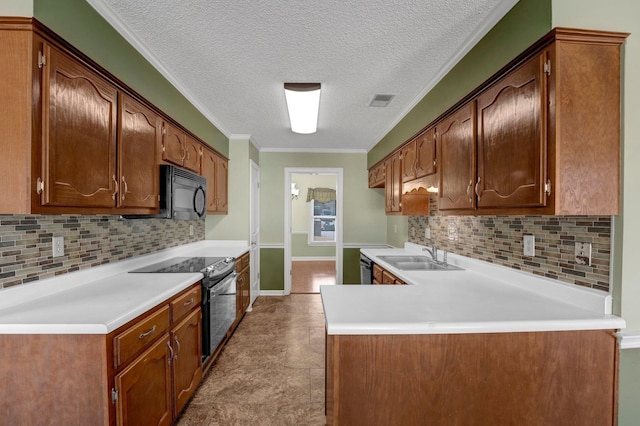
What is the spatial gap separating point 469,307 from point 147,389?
1713mm

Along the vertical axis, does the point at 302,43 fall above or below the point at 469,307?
above

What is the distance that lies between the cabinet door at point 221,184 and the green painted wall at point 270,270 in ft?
3.83

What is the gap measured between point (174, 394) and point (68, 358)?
0.80m

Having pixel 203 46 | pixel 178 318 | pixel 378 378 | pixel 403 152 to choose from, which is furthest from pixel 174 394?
pixel 403 152

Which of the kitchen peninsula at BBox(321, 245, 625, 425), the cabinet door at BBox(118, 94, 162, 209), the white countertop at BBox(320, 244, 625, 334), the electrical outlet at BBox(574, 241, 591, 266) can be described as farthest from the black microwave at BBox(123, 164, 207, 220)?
the electrical outlet at BBox(574, 241, 591, 266)

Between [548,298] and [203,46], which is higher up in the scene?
[203,46]

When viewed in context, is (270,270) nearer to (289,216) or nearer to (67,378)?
(289,216)

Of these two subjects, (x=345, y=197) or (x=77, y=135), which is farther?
(x=345, y=197)

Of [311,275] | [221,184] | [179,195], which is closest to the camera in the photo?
[179,195]

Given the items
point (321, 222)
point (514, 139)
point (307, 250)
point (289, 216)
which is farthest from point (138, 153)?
point (321, 222)

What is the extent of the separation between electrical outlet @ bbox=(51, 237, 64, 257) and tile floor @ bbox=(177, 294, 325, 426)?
4.34 feet

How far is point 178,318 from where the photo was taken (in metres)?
1.86

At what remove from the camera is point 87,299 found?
1.52 metres

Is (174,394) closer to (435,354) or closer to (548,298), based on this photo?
(435,354)
